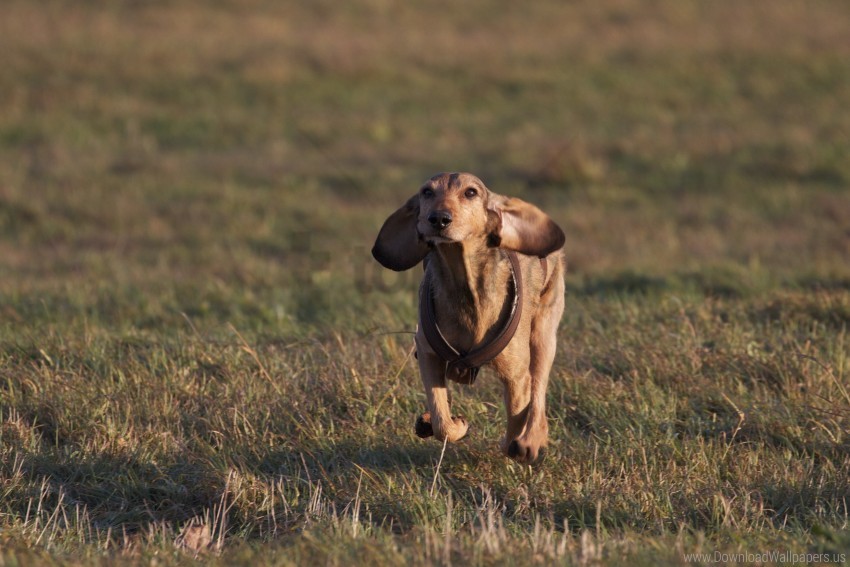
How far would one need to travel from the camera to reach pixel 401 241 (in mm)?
4809

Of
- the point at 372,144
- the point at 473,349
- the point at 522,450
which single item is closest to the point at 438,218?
the point at 473,349

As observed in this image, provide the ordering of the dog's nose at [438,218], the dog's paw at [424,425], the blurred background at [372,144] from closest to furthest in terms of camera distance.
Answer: the dog's nose at [438,218]
the dog's paw at [424,425]
the blurred background at [372,144]

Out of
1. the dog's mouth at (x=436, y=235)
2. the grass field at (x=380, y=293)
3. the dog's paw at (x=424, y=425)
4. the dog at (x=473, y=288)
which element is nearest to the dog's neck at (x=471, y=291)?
the dog at (x=473, y=288)

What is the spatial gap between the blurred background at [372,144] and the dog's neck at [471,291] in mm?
2180

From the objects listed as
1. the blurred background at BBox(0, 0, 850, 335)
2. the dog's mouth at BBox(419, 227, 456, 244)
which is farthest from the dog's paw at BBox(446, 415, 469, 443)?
the blurred background at BBox(0, 0, 850, 335)

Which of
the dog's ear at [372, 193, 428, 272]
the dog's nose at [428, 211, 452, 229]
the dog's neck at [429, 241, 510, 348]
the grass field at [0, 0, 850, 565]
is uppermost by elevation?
the dog's nose at [428, 211, 452, 229]

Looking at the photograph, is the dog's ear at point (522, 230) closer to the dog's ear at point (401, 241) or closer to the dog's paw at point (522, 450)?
the dog's ear at point (401, 241)

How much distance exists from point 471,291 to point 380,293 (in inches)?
145

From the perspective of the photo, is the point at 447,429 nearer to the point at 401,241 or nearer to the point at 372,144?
the point at 401,241

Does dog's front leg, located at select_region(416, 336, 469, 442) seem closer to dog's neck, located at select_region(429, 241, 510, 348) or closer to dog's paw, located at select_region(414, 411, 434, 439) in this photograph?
dog's paw, located at select_region(414, 411, 434, 439)

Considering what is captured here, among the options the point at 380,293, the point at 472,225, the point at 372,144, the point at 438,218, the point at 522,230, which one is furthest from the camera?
the point at 372,144

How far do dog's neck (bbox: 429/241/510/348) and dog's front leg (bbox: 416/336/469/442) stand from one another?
14cm

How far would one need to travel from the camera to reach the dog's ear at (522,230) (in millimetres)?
4777

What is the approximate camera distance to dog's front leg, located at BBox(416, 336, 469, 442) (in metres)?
4.94
